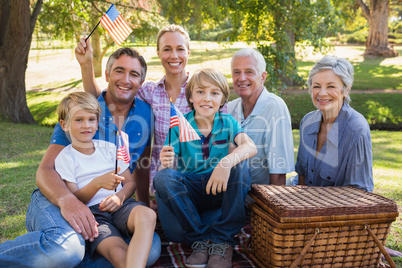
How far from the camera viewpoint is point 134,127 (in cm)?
346

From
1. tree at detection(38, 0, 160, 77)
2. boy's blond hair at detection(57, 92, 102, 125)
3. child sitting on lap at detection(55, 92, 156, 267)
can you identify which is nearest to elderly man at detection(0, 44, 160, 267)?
child sitting on lap at detection(55, 92, 156, 267)

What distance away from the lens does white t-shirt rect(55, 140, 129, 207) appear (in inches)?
110

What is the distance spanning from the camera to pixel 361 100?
37.7 ft

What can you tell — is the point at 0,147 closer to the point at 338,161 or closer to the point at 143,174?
the point at 143,174

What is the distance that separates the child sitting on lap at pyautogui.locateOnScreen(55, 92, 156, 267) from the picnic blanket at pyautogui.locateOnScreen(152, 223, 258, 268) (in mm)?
402

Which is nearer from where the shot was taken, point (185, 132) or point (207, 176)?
point (185, 132)

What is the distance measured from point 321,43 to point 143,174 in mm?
8006

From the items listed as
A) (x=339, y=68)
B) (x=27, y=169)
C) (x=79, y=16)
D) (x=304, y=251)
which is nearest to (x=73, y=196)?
(x=304, y=251)

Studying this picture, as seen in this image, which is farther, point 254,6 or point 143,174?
point 254,6

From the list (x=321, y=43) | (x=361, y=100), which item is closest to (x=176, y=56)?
(x=321, y=43)

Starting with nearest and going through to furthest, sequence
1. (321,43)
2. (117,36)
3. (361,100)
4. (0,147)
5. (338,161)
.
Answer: (338,161) < (117,36) < (0,147) < (321,43) < (361,100)

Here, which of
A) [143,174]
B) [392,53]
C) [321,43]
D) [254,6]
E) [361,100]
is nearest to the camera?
[143,174]

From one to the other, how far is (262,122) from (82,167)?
1.63 m

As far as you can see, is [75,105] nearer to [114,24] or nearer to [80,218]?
[80,218]
